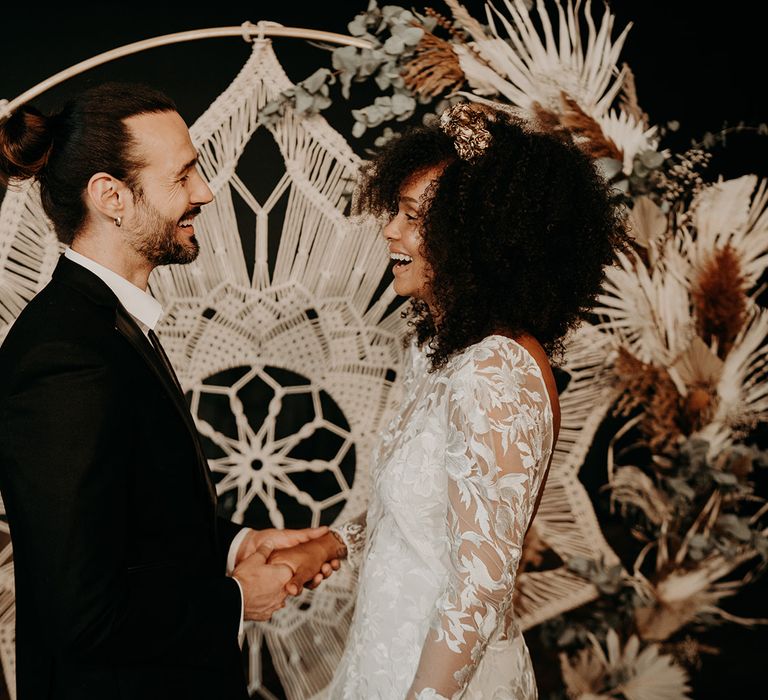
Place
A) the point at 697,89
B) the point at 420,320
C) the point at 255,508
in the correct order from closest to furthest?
1. the point at 420,320
2. the point at 255,508
3. the point at 697,89

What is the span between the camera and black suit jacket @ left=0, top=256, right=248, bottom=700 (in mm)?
1119

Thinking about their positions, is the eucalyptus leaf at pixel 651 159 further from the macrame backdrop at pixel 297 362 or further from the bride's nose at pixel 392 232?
the bride's nose at pixel 392 232

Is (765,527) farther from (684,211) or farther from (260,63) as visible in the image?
(260,63)

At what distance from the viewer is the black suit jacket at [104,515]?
1119mm

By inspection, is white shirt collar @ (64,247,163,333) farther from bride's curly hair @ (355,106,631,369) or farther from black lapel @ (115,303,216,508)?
bride's curly hair @ (355,106,631,369)

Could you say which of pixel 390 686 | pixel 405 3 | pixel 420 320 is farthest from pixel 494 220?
pixel 405 3

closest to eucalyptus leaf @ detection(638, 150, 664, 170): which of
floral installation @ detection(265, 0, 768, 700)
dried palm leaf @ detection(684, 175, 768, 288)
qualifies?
floral installation @ detection(265, 0, 768, 700)

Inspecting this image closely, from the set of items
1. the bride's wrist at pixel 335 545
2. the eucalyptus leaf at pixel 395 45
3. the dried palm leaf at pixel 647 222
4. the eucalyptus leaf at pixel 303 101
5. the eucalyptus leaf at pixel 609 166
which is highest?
the eucalyptus leaf at pixel 395 45

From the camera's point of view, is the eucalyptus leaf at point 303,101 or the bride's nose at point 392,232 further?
the eucalyptus leaf at point 303,101

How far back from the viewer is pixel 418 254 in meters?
1.47

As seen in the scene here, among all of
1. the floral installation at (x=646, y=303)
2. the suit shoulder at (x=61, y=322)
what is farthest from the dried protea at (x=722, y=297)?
the suit shoulder at (x=61, y=322)

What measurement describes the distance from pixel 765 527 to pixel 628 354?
0.83 metres

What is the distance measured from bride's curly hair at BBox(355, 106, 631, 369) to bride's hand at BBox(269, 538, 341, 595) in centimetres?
50

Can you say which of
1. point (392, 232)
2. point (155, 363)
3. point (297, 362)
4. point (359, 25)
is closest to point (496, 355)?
point (392, 232)
